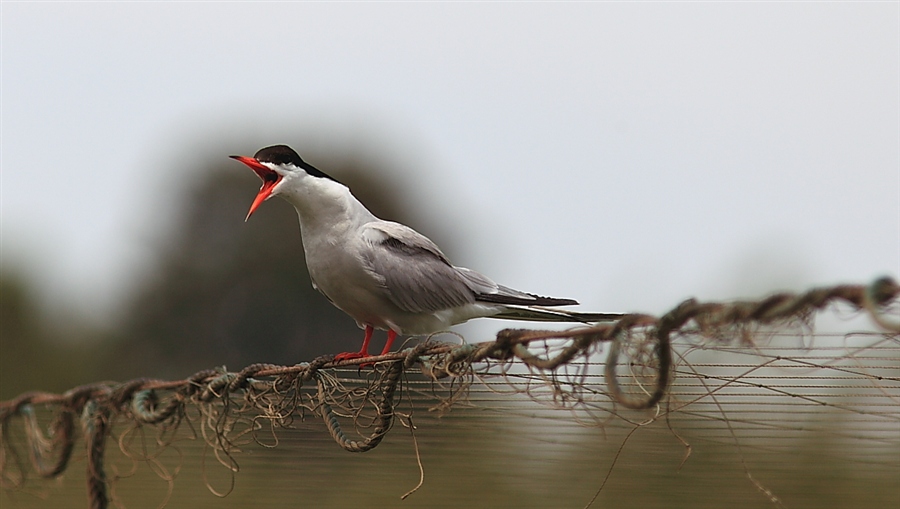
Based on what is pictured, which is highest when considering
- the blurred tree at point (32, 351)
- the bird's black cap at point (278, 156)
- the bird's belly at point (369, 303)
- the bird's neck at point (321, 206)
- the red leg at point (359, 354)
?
the bird's black cap at point (278, 156)

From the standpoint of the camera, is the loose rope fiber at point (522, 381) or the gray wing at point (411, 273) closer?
the loose rope fiber at point (522, 381)

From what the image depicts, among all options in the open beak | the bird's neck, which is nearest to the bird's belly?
the bird's neck

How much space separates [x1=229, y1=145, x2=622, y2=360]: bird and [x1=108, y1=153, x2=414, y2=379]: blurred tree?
479 inches

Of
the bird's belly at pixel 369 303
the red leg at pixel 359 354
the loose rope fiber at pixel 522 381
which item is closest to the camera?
the loose rope fiber at pixel 522 381

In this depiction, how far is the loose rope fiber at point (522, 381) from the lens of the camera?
5.74 feet

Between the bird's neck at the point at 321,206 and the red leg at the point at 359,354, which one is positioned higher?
the bird's neck at the point at 321,206

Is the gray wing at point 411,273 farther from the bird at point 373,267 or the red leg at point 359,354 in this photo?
the red leg at point 359,354

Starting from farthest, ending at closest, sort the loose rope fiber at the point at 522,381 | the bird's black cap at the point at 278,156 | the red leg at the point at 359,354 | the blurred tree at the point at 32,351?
the blurred tree at the point at 32,351 → the bird's black cap at the point at 278,156 → the red leg at the point at 359,354 → the loose rope fiber at the point at 522,381

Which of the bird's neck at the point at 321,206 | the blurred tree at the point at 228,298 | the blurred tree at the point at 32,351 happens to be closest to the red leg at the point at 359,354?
the bird's neck at the point at 321,206

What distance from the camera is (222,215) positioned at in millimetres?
19047

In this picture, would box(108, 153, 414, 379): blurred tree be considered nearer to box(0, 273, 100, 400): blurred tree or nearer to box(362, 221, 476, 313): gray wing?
box(0, 273, 100, 400): blurred tree

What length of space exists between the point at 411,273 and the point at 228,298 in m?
14.3

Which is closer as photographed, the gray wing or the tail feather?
the tail feather

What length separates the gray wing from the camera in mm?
4039
